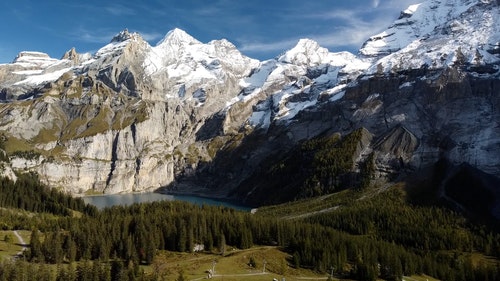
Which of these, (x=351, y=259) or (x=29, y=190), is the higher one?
(x=29, y=190)

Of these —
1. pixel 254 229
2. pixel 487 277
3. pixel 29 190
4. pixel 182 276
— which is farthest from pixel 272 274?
pixel 29 190

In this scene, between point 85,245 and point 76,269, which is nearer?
point 76,269

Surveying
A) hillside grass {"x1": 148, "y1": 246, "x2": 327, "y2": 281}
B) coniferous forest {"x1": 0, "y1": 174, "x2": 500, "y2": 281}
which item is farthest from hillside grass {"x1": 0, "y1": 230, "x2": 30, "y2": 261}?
hillside grass {"x1": 148, "y1": 246, "x2": 327, "y2": 281}

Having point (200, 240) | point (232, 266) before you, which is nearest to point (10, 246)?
point (200, 240)

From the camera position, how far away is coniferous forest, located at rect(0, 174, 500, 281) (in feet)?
309

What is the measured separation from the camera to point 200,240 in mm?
120062

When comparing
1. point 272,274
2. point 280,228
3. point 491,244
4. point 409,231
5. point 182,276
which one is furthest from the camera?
point 409,231

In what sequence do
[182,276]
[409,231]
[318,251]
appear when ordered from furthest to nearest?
[409,231] → [318,251] → [182,276]

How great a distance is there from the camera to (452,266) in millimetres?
144125

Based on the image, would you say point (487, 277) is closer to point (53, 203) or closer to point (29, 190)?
point (53, 203)

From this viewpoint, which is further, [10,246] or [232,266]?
[10,246]

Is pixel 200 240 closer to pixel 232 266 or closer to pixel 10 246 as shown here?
pixel 232 266

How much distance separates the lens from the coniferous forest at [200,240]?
94062 millimetres

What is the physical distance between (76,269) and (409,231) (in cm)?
12683
